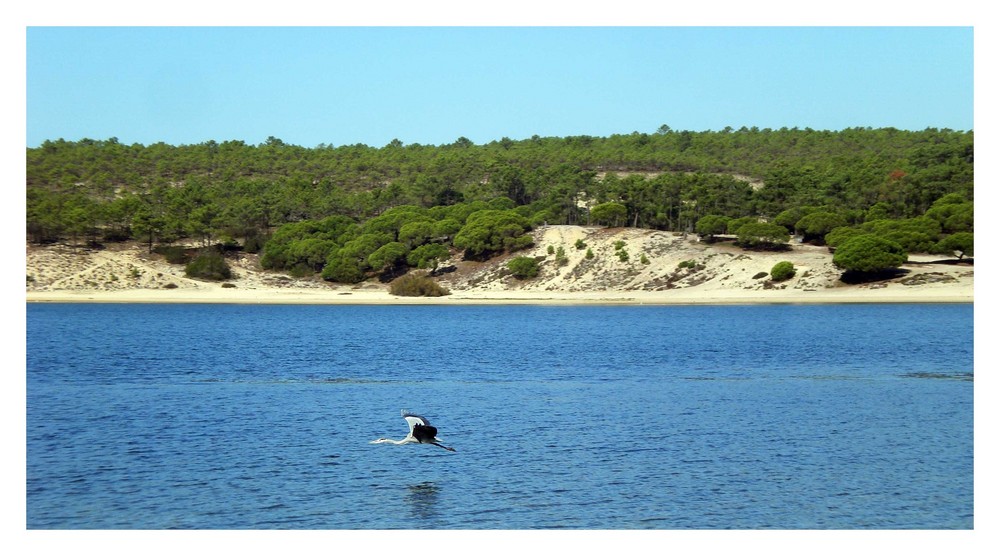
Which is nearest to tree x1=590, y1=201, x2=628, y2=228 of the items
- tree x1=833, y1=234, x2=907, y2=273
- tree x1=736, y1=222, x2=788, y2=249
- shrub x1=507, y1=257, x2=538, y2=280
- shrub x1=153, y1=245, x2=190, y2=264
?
shrub x1=507, y1=257, x2=538, y2=280

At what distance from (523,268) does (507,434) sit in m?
66.6

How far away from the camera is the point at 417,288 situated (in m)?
91.9

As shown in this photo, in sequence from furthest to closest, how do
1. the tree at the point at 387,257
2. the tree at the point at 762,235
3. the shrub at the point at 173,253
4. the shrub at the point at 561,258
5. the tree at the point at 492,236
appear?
the tree at the point at 492,236 < the shrub at the point at 173,253 < the tree at the point at 387,257 < the shrub at the point at 561,258 < the tree at the point at 762,235

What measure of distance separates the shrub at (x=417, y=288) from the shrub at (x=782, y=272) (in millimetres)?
27600

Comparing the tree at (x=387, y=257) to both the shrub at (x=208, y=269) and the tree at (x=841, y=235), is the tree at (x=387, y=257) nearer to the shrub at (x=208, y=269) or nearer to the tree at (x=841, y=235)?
the shrub at (x=208, y=269)

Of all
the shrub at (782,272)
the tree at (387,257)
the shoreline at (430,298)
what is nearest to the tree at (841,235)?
the shrub at (782,272)

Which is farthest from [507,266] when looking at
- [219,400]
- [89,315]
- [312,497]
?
[312,497]

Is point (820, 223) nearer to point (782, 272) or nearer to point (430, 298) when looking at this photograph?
point (782, 272)

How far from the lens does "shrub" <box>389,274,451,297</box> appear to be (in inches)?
3617

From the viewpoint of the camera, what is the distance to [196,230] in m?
101

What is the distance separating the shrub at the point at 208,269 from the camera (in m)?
94.8

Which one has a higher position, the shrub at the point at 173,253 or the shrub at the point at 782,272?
the shrub at the point at 173,253

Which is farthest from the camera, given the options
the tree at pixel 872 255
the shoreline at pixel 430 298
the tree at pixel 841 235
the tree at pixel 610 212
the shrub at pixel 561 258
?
the tree at pixel 610 212

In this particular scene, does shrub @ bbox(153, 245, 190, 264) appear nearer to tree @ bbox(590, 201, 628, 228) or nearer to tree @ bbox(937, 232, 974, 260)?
tree @ bbox(590, 201, 628, 228)
